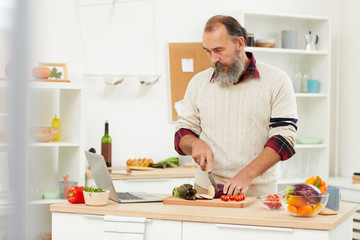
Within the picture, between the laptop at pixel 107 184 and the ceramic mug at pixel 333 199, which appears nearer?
the ceramic mug at pixel 333 199

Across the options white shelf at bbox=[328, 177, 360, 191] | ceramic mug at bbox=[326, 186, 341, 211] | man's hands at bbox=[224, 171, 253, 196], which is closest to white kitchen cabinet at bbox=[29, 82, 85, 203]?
man's hands at bbox=[224, 171, 253, 196]

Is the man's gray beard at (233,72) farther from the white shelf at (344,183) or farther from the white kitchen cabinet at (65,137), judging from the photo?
the white shelf at (344,183)

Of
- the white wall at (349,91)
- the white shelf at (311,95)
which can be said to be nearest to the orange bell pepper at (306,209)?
the white shelf at (311,95)

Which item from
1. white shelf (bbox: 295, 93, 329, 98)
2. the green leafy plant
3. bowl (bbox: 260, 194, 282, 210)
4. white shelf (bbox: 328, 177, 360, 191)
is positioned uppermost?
the green leafy plant

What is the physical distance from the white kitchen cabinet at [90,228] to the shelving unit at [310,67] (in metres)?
2.64

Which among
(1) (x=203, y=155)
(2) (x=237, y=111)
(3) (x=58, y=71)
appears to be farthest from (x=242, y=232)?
(3) (x=58, y=71)

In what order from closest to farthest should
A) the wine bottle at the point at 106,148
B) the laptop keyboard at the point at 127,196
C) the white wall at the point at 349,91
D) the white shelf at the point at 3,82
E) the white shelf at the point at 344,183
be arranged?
the white shelf at the point at 3,82 → the laptop keyboard at the point at 127,196 → the wine bottle at the point at 106,148 → the white shelf at the point at 344,183 → the white wall at the point at 349,91

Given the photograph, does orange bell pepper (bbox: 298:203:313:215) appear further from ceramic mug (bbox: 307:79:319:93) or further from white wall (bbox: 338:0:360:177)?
white wall (bbox: 338:0:360:177)

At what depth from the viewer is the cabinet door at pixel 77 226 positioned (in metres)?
2.04

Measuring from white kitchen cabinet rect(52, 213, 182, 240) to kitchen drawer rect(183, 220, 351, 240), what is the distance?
61 mm

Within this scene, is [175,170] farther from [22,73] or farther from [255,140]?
[22,73]

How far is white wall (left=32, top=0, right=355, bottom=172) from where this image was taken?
406cm

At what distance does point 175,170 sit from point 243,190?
172cm

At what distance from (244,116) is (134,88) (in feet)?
6.41
